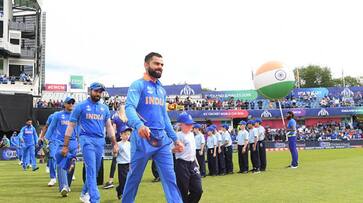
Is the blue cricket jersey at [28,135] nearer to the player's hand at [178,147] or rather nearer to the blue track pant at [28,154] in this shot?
the blue track pant at [28,154]

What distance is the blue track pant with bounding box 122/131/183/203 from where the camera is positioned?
567 centimetres

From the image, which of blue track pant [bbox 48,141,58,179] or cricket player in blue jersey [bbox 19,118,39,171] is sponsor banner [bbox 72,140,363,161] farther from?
blue track pant [bbox 48,141,58,179]

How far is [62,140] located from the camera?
991 centimetres

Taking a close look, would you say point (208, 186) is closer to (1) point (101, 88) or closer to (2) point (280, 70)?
(1) point (101, 88)

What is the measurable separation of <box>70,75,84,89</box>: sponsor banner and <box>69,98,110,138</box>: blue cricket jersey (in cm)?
5427

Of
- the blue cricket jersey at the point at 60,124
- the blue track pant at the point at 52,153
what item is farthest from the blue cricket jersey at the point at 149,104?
the blue track pant at the point at 52,153

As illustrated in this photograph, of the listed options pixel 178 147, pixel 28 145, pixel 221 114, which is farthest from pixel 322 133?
pixel 178 147

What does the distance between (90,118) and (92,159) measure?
78 centimetres

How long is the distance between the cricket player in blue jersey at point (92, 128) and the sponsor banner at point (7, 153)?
24.7 meters

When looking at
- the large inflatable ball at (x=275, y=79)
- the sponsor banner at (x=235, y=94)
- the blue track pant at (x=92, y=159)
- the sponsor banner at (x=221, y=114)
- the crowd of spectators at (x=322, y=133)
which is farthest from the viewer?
the sponsor banner at (x=235, y=94)

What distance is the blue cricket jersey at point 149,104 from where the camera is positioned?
576 cm

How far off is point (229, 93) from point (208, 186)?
41193 millimetres

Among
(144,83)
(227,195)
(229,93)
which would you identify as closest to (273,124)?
(229,93)

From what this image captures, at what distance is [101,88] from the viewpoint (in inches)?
307
